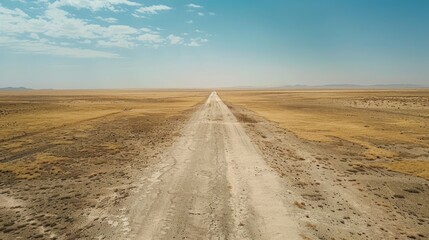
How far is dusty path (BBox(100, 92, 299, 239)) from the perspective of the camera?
7.88 metres

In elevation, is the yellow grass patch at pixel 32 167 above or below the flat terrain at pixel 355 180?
above

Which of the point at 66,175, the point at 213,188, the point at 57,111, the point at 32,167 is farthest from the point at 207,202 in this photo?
the point at 57,111

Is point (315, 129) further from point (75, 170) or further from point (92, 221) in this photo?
point (92, 221)

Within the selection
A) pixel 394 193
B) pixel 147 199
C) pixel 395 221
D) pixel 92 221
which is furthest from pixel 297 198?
pixel 92 221

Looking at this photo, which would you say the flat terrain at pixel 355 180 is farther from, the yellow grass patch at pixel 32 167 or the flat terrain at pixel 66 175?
the yellow grass patch at pixel 32 167

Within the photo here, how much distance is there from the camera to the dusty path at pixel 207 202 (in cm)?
788

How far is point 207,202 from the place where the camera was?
9938 millimetres

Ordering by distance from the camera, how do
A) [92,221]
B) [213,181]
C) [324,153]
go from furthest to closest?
[324,153]
[213,181]
[92,221]

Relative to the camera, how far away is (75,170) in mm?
14266

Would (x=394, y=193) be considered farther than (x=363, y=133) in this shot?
No

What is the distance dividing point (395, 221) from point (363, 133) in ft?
62.4

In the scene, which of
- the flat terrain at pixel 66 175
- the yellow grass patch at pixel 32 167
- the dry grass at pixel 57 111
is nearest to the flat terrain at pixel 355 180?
the flat terrain at pixel 66 175

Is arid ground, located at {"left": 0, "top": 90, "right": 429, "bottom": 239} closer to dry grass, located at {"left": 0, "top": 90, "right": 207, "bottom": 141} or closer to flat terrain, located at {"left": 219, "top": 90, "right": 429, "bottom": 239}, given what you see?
flat terrain, located at {"left": 219, "top": 90, "right": 429, "bottom": 239}

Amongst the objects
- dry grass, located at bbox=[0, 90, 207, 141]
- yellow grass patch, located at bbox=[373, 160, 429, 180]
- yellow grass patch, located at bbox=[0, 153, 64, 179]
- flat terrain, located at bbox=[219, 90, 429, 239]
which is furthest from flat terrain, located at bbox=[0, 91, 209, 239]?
yellow grass patch, located at bbox=[373, 160, 429, 180]
